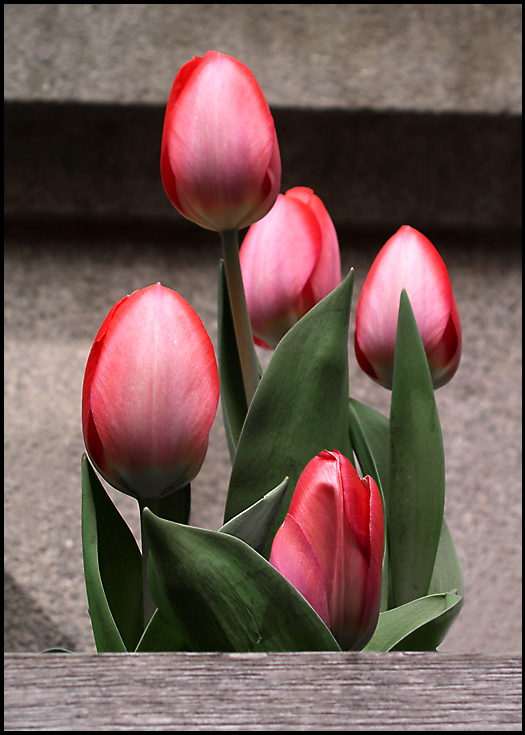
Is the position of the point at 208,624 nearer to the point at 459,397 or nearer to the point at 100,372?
the point at 100,372

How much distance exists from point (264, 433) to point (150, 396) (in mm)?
54

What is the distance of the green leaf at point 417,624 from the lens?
6.8 inches

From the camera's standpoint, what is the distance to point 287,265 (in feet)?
0.80

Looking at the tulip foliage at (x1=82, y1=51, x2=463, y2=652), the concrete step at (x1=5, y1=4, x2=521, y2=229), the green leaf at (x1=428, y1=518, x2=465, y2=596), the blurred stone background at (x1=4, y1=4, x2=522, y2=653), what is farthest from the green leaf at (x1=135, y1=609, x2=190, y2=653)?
the concrete step at (x1=5, y1=4, x2=521, y2=229)

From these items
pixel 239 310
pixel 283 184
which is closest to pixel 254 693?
pixel 239 310

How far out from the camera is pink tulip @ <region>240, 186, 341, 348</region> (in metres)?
0.24

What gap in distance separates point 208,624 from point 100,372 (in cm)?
7

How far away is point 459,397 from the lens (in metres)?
0.61

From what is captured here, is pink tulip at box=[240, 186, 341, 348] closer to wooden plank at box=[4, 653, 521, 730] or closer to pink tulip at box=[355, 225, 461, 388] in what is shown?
pink tulip at box=[355, 225, 461, 388]

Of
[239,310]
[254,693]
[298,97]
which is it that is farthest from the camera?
[298,97]

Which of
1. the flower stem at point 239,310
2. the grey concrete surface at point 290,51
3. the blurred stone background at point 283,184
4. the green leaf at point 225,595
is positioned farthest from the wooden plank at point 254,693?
the grey concrete surface at point 290,51

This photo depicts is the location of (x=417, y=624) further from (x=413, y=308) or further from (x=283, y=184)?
(x=283, y=184)

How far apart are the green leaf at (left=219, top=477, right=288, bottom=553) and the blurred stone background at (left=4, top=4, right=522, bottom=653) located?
42cm

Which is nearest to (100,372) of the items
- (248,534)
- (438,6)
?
(248,534)
